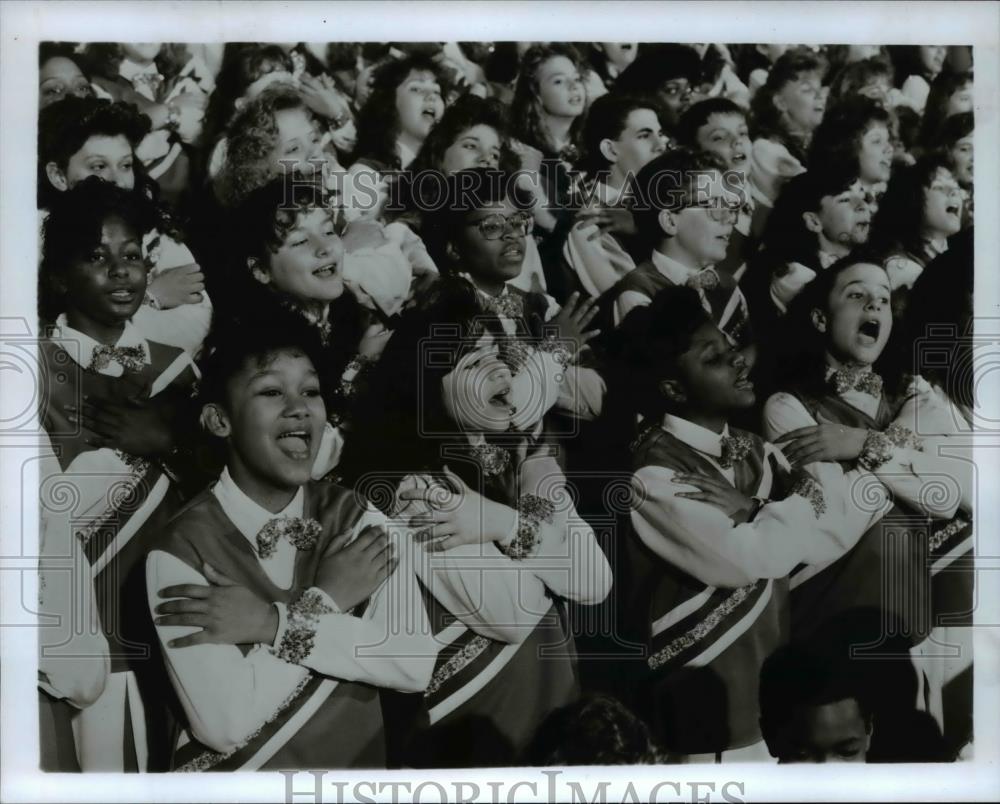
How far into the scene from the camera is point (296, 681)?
2.03 meters

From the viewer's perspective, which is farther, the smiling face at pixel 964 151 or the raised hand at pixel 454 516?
the smiling face at pixel 964 151

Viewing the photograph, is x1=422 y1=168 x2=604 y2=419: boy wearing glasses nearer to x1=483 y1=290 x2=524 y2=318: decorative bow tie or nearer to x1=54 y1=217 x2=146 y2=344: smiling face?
x1=483 y1=290 x2=524 y2=318: decorative bow tie

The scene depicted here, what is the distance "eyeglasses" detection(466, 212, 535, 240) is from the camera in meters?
2.07

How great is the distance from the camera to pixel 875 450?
213cm

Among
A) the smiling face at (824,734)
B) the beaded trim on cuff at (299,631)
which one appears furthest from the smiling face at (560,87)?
the smiling face at (824,734)

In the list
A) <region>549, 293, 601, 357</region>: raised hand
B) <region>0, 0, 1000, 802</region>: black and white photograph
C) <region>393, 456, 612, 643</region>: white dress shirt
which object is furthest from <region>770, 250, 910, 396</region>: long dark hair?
<region>393, 456, 612, 643</region>: white dress shirt

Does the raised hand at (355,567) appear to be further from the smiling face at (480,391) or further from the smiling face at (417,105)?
the smiling face at (417,105)

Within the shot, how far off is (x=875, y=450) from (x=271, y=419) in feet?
4.51

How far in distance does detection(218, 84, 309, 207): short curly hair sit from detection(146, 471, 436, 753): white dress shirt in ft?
2.09

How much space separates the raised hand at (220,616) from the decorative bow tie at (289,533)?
0.35 feet

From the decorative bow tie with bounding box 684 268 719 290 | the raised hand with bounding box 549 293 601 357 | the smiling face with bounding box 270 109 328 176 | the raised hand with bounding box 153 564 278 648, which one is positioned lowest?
the raised hand with bounding box 153 564 278 648

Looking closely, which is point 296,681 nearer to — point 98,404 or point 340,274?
point 98,404

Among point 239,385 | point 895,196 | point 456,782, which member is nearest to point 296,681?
point 456,782

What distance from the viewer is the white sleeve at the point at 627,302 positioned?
6.82 feet
